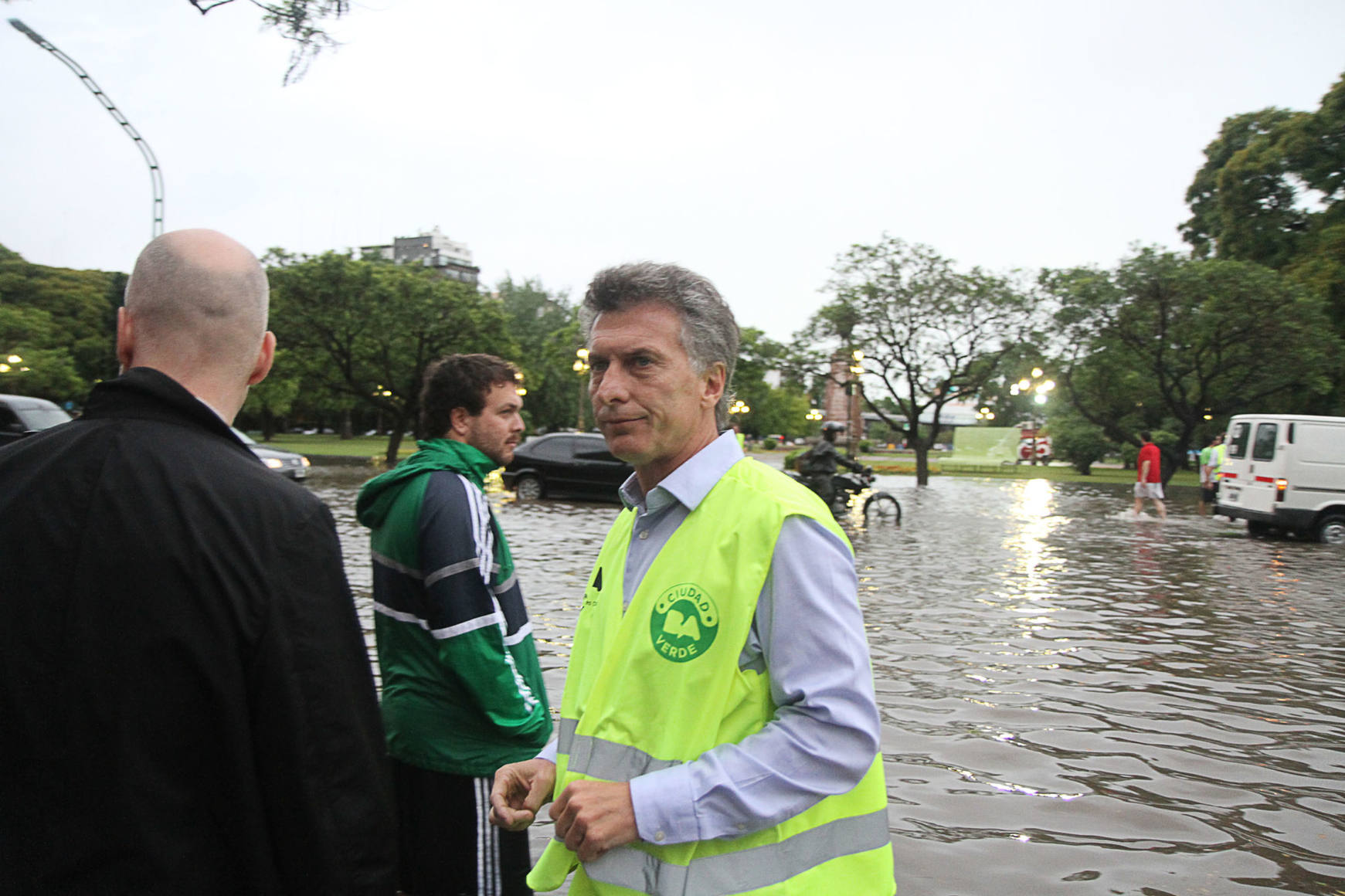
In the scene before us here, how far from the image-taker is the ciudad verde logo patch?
1.65 meters

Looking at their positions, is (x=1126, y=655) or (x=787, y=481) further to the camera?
(x=1126, y=655)

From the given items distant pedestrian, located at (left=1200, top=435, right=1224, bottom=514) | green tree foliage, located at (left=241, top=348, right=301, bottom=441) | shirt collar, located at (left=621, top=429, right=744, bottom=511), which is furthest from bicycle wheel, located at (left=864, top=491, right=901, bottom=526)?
green tree foliage, located at (left=241, top=348, right=301, bottom=441)

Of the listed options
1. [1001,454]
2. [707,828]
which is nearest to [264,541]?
[707,828]

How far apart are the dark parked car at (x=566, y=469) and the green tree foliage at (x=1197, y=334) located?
19.8 meters

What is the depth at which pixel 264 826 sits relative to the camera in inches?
57.3

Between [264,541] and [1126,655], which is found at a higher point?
[264,541]

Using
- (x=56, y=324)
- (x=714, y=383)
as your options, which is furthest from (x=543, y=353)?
(x=714, y=383)

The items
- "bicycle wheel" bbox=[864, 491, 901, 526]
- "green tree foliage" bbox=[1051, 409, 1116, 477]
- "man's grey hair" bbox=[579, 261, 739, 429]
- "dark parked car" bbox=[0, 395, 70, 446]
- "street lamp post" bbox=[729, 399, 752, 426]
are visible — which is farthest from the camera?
"green tree foliage" bbox=[1051, 409, 1116, 477]

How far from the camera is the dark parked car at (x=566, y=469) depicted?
20.4m

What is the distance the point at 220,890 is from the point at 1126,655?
25.3 feet

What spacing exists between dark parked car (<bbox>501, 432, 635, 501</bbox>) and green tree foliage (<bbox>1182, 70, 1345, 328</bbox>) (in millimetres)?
24204

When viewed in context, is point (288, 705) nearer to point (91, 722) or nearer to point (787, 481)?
point (91, 722)

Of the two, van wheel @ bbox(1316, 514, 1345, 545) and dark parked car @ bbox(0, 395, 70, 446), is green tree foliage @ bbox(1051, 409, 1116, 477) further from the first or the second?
dark parked car @ bbox(0, 395, 70, 446)

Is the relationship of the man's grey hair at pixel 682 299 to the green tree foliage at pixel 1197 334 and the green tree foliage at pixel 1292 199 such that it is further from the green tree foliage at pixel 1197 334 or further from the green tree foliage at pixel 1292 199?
the green tree foliage at pixel 1292 199
